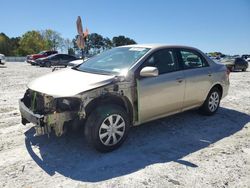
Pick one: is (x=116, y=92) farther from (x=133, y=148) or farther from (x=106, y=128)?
(x=133, y=148)

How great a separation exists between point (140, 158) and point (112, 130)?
0.60m

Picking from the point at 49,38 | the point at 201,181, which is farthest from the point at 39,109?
the point at 49,38

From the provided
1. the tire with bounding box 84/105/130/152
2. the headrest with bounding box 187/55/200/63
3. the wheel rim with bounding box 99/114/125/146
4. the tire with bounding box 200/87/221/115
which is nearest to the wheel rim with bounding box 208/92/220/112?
the tire with bounding box 200/87/221/115

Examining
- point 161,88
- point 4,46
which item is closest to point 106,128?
point 161,88

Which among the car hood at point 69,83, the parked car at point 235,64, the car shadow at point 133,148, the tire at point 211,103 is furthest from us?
the parked car at point 235,64

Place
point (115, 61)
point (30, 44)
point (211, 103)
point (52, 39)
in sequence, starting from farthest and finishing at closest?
point (52, 39), point (30, 44), point (211, 103), point (115, 61)

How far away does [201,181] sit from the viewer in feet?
10.6

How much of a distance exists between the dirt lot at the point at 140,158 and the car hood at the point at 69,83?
0.96 metres

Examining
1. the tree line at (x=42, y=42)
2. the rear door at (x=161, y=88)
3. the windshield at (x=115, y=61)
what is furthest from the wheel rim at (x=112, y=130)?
the tree line at (x=42, y=42)

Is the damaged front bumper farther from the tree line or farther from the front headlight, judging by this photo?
the tree line

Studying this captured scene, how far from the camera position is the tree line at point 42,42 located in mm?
71062

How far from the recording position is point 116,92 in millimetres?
3957

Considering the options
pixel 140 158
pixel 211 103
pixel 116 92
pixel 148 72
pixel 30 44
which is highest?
pixel 30 44

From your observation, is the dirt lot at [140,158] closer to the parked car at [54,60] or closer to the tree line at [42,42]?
the parked car at [54,60]
